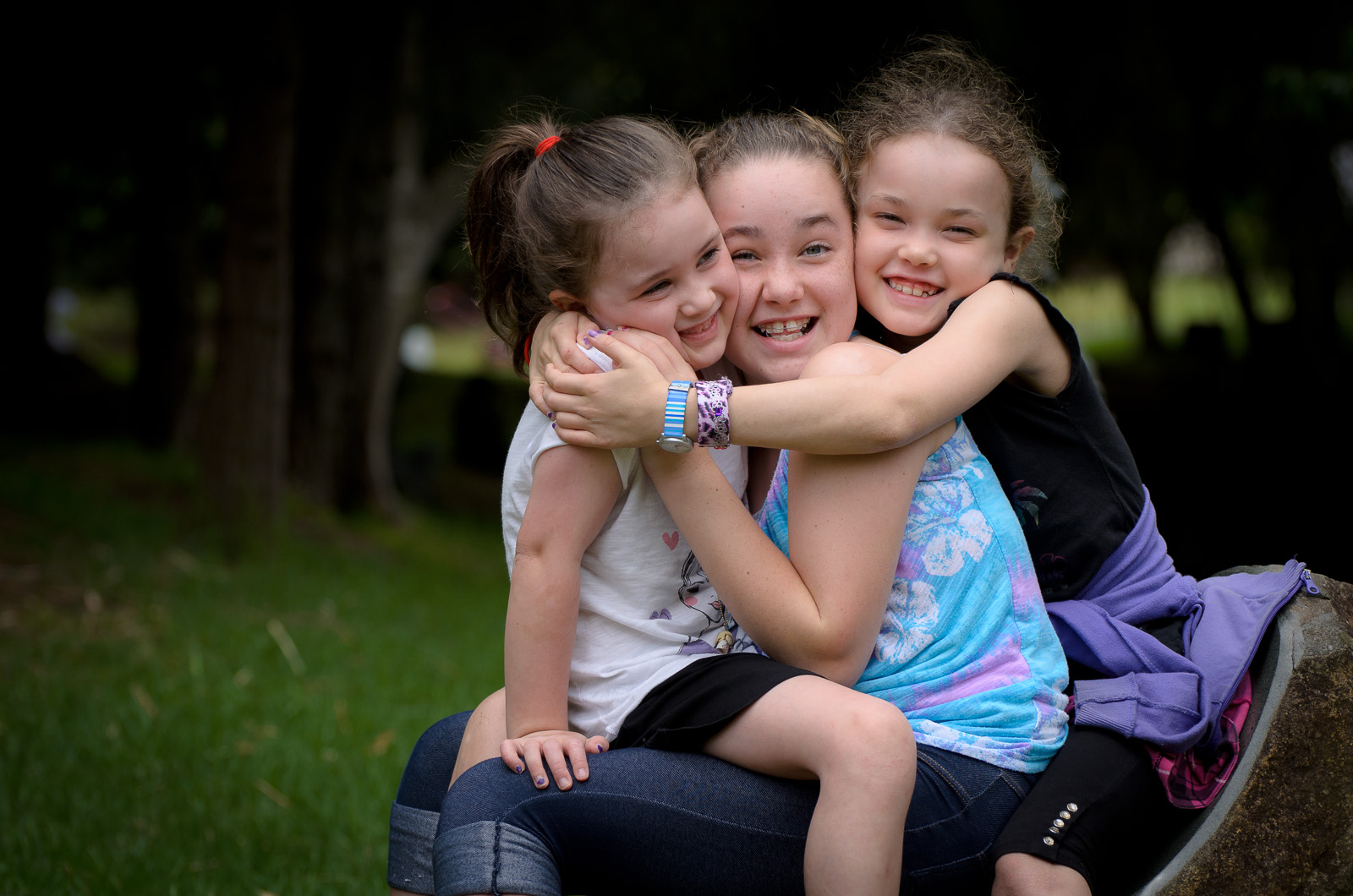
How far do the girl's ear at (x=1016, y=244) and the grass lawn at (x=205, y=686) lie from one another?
257cm

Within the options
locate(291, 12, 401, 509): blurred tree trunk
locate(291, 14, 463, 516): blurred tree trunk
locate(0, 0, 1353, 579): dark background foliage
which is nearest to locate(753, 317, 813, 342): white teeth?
locate(0, 0, 1353, 579): dark background foliage

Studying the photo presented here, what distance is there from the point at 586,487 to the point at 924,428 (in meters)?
0.56

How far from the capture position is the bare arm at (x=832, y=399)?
1.87 meters

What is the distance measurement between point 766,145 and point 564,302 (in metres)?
0.47

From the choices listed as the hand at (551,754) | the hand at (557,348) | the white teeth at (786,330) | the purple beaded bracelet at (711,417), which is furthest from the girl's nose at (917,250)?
the hand at (551,754)

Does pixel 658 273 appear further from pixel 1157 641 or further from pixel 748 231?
pixel 1157 641

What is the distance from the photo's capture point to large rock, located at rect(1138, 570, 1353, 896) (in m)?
1.85

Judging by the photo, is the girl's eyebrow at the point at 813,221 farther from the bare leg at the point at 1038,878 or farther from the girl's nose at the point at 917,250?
the bare leg at the point at 1038,878

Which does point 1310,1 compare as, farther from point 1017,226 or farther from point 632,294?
point 632,294

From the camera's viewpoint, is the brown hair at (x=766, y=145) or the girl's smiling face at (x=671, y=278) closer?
the girl's smiling face at (x=671, y=278)

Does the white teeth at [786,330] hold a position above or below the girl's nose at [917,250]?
below

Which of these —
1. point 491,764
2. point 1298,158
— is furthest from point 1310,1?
point 491,764

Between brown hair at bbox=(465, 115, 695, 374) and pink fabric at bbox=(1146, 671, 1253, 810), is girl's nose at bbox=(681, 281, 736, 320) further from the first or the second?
pink fabric at bbox=(1146, 671, 1253, 810)

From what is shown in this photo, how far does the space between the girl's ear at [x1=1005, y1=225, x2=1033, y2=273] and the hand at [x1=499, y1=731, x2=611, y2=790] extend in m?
1.18
